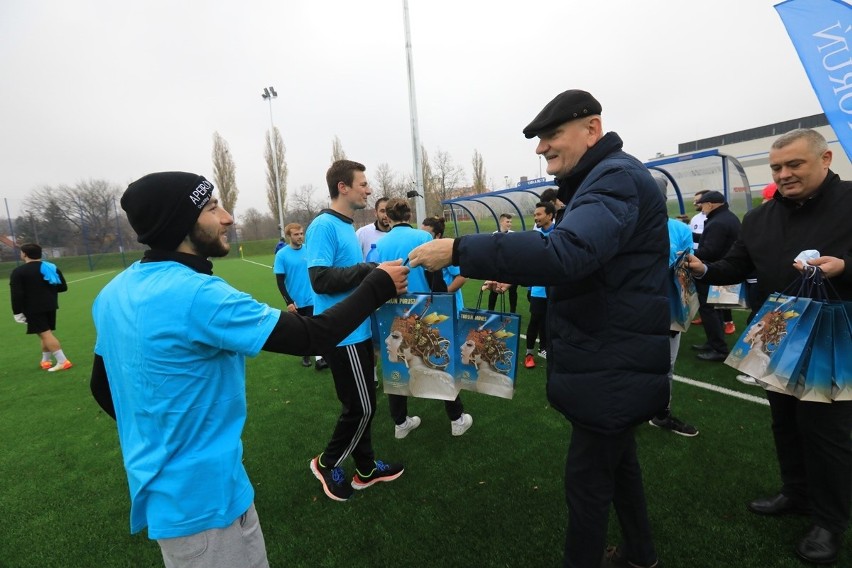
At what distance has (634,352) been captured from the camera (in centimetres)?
163

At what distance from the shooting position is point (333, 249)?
2859mm

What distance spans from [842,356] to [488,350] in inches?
66.4

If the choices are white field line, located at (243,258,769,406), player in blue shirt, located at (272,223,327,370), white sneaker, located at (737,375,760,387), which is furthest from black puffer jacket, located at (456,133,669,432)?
player in blue shirt, located at (272,223,327,370)

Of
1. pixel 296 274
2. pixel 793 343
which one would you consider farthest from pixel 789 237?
pixel 296 274

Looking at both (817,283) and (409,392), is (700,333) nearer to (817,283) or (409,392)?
(817,283)

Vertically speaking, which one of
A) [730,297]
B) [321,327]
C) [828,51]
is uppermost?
[828,51]

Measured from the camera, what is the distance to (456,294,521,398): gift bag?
2.26 m

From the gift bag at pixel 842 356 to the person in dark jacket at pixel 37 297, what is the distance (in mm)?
9388

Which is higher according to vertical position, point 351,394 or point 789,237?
point 789,237

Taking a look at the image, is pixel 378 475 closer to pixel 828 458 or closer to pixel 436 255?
pixel 436 255

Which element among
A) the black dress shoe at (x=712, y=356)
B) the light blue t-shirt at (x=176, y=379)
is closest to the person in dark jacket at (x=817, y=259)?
the light blue t-shirt at (x=176, y=379)

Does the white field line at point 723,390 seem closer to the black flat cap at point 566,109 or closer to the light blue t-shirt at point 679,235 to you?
the light blue t-shirt at point 679,235

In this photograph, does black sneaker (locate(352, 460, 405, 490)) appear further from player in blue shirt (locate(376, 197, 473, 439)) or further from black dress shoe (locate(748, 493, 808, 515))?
black dress shoe (locate(748, 493, 808, 515))

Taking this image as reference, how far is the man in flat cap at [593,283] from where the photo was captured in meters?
1.41
